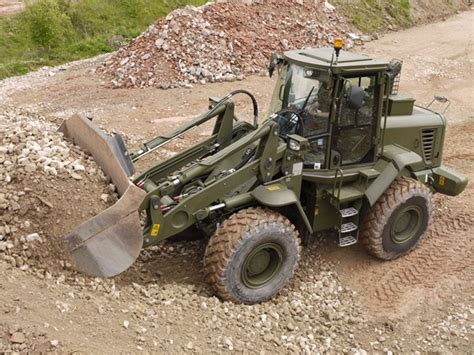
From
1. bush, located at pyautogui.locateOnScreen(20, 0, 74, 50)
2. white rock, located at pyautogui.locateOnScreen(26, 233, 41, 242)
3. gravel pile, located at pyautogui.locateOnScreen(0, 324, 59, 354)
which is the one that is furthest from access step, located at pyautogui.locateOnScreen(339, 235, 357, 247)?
bush, located at pyautogui.locateOnScreen(20, 0, 74, 50)

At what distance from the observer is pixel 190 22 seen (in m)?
14.8

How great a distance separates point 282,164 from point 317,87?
0.89 m

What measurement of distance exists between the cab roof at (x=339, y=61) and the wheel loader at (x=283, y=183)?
0.5 inches

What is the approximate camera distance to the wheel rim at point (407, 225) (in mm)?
6684

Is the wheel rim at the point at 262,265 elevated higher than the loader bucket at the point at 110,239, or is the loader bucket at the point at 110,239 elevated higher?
the loader bucket at the point at 110,239

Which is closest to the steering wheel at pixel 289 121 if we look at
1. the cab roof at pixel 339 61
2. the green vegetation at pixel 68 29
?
the cab roof at pixel 339 61

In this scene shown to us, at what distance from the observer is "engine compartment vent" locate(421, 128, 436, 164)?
279 inches

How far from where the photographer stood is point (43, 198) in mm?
5285

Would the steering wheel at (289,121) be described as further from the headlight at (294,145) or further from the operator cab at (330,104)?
the headlight at (294,145)

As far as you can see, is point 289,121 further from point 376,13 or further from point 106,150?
point 376,13

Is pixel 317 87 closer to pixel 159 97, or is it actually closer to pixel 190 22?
pixel 159 97

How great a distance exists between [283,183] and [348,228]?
42.6 inches

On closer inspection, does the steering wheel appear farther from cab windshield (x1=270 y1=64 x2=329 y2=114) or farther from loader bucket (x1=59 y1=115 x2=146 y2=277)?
loader bucket (x1=59 y1=115 x2=146 y2=277)

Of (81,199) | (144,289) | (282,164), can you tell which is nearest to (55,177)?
(81,199)
